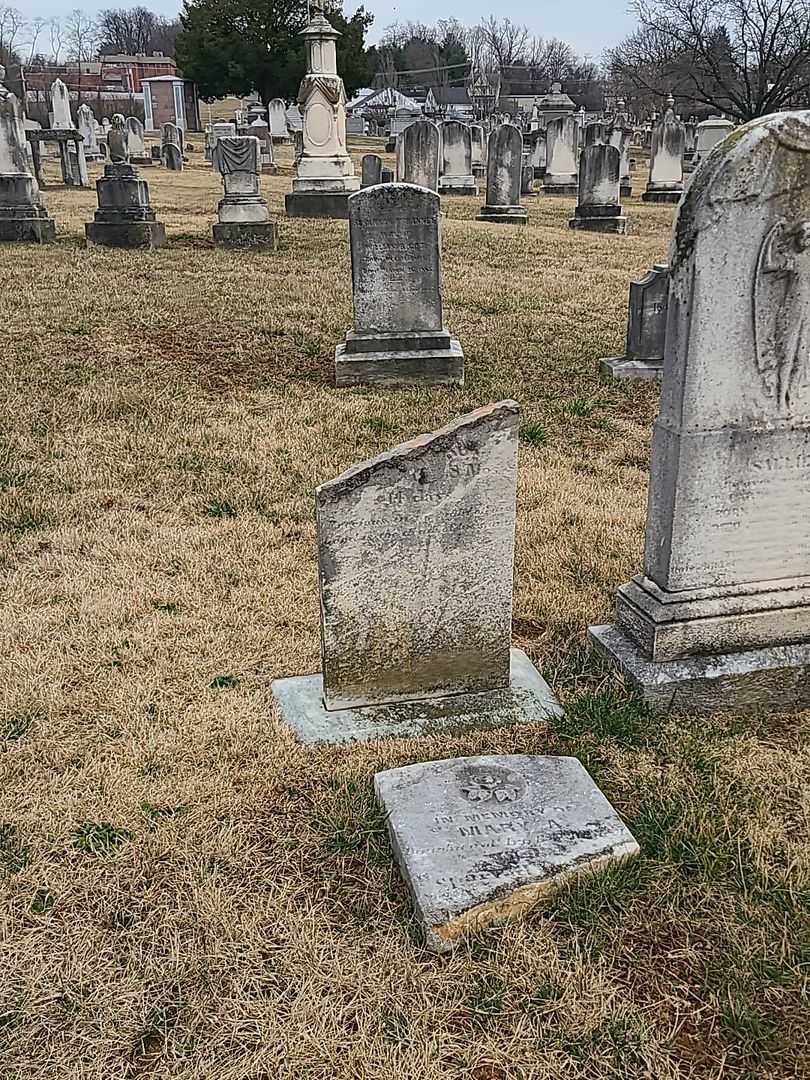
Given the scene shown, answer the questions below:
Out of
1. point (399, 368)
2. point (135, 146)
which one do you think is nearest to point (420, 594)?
point (399, 368)

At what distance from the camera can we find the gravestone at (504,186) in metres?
17.3

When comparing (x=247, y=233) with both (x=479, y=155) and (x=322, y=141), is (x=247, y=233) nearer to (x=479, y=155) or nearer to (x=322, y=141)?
(x=322, y=141)

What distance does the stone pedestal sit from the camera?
13750mm

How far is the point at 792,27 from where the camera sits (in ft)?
94.7

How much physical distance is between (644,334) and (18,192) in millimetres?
10794

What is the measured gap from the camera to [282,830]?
112 inches

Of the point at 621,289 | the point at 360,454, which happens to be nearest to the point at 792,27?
the point at 621,289

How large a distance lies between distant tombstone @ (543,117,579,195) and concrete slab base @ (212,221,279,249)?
12.4 meters

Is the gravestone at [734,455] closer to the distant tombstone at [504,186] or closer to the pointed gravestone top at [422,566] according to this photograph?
the pointed gravestone top at [422,566]

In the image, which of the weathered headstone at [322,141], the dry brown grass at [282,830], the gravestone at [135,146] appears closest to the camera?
the dry brown grass at [282,830]

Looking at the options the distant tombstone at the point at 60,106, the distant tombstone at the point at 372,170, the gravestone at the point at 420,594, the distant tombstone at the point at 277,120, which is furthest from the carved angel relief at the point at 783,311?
the distant tombstone at the point at 277,120

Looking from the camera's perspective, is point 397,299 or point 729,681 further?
point 397,299

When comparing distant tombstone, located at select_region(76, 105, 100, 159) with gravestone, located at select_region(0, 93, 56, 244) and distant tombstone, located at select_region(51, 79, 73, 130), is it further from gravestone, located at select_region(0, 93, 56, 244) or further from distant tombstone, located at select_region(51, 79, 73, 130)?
gravestone, located at select_region(0, 93, 56, 244)

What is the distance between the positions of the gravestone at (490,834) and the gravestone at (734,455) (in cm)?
74
